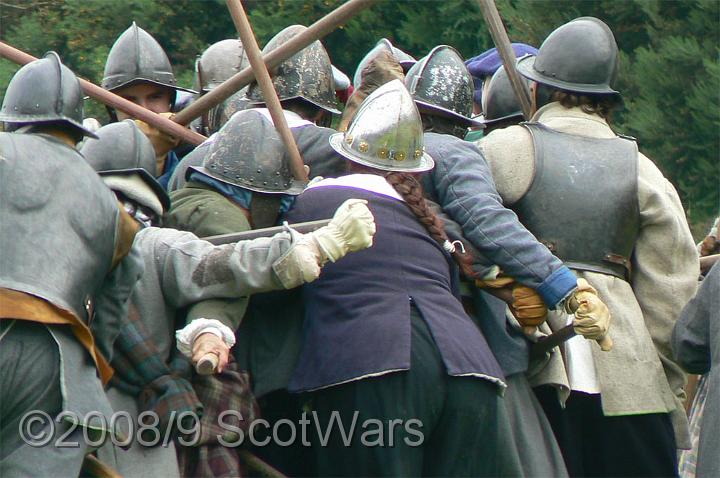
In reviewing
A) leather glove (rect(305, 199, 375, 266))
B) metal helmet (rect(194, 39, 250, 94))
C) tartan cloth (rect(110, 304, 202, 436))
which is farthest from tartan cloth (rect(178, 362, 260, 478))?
metal helmet (rect(194, 39, 250, 94))

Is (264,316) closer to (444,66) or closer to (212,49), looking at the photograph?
(444,66)

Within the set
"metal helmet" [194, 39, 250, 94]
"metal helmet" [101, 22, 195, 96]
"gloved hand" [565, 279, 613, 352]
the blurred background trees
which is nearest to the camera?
"gloved hand" [565, 279, 613, 352]

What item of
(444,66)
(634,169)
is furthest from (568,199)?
(444,66)

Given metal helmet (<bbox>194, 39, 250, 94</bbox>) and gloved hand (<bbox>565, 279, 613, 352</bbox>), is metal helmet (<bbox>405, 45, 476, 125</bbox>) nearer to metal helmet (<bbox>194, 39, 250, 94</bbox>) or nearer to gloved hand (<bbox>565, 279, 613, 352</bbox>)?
gloved hand (<bbox>565, 279, 613, 352</bbox>)

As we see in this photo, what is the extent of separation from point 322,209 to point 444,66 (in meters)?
1.01

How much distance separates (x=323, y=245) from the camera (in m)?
5.25

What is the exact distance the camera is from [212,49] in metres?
7.85

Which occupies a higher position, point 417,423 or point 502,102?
point 502,102

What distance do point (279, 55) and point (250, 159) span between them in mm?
978

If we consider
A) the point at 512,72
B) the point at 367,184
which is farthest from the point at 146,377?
the point at 512,72

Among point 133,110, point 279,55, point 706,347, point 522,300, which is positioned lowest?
point 706,347

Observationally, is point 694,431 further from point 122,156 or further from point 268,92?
point 122,156

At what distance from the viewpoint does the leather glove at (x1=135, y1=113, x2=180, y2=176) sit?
265 inches

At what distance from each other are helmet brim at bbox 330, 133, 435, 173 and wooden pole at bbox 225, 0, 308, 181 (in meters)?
0.14
